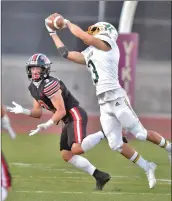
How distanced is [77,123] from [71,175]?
1.40 meters

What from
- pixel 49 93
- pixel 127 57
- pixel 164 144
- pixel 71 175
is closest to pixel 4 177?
pixel 49 93

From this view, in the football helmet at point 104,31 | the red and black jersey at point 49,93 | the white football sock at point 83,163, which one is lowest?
the white football sock at point 83,163

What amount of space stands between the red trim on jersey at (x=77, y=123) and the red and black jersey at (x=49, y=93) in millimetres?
45

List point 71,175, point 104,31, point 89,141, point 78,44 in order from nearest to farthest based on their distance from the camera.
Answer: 1. point 104,31
2. point 89,141
3. point 71,175
4. point 78,44

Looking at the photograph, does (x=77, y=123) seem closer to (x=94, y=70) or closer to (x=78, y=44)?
(x=94, y=70)

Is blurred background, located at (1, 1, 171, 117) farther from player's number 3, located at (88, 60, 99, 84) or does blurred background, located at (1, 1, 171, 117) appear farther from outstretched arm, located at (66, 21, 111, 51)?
outstretched arm, located at (66, 21, 111, 51)

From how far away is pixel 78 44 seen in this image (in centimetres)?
1480

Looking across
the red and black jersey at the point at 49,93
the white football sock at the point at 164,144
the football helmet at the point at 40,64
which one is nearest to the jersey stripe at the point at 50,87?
the red and black jersey at the point at 49,93

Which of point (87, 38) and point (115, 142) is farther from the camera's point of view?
point (115, 142)

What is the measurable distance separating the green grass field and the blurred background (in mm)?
3171

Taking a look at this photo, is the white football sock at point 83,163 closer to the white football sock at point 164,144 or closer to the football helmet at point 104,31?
the white football sock at point 164,144

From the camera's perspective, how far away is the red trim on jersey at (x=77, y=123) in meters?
7.04

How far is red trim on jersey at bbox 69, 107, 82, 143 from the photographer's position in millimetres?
7038

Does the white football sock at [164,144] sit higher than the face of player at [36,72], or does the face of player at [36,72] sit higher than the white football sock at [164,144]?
the face of player at [36,72]
